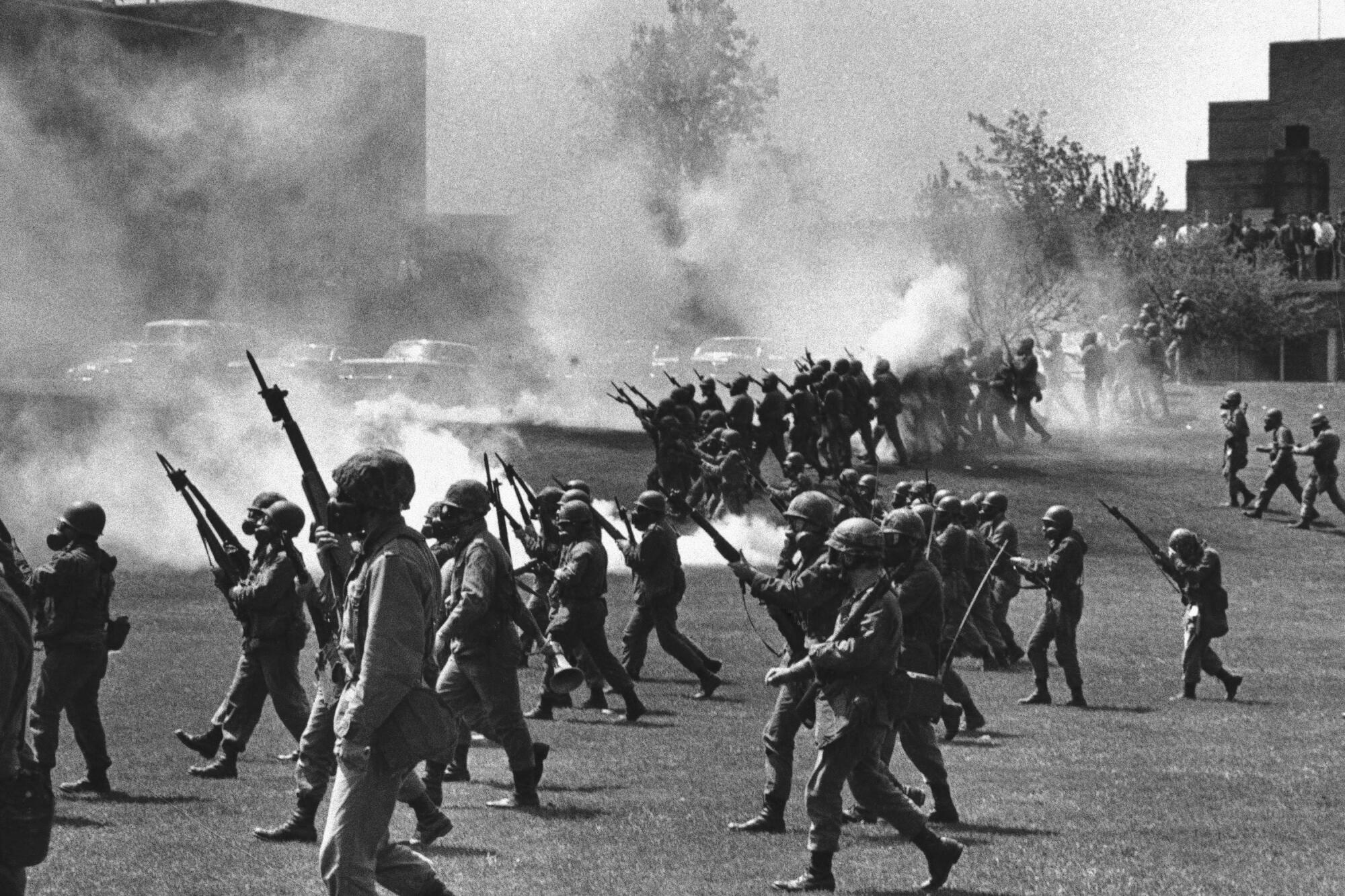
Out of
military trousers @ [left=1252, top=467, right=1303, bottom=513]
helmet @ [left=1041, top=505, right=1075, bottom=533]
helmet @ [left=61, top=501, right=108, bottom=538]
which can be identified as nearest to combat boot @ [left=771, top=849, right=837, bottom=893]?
helmet @ [left=61, top=501, right=108, bottom=538]

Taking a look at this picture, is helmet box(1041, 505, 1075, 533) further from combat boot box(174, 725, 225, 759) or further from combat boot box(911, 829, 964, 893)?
combat boot box(911, 829, 964, 893)

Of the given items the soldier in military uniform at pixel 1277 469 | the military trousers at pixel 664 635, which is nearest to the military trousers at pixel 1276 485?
the soldier in military uniform at pixel 1277 469

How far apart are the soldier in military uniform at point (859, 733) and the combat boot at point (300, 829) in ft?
7.53

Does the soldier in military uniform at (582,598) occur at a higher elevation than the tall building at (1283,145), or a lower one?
→ lower

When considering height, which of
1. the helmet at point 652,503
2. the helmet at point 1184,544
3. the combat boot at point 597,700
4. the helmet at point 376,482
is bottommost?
the combat boot at point 597,700

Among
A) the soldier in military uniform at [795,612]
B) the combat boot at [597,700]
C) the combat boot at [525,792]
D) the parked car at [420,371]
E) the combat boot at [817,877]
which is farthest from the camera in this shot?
the parked car at [420,371]

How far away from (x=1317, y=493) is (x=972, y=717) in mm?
16724

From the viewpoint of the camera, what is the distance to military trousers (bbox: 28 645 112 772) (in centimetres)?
1259

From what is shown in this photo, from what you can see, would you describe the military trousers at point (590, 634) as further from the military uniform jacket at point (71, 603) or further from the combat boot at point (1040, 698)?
the military uniform jacket at point (71, 603)

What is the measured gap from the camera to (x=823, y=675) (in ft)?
34.2

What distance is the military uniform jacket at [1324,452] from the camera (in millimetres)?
30531

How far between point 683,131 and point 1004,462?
2608cm

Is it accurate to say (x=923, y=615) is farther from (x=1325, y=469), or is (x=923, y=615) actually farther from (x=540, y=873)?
(x=1325, y=469)

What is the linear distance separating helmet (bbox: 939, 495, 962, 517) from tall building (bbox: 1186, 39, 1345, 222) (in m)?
56.9
